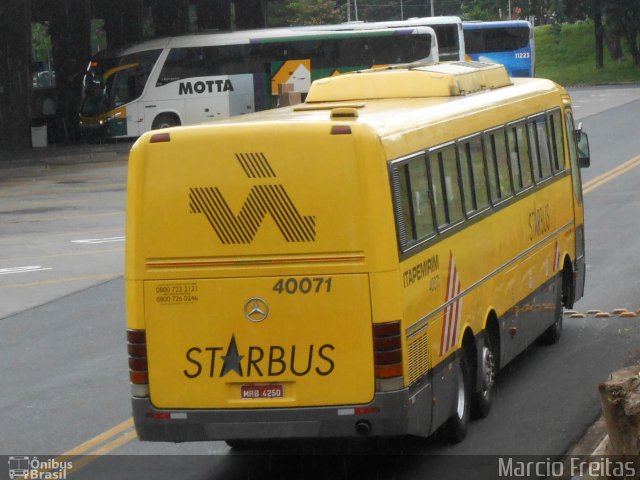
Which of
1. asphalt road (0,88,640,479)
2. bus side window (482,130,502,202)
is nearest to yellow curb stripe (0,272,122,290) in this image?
asphalt road (0,88,640,479)

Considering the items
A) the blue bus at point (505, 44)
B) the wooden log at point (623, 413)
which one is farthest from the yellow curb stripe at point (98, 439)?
the blue bus at point (505, 44)

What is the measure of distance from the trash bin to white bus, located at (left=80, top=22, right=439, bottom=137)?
252 cm

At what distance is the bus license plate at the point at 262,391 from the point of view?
861 cm

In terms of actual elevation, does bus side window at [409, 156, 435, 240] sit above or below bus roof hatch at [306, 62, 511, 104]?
below

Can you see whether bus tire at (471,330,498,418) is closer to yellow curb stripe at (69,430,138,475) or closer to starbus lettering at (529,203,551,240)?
starbus lettering at (529,203,551,240)

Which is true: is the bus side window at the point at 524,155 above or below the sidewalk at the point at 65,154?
above

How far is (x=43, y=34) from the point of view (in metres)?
98.8

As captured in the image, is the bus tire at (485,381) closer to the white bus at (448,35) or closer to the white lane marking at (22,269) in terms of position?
the white lane marking at (22,269)

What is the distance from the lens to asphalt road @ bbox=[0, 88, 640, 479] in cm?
980

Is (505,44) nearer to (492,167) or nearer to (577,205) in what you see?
(577,205)

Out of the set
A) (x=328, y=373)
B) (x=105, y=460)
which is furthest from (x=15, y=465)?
(x=328, y=373)

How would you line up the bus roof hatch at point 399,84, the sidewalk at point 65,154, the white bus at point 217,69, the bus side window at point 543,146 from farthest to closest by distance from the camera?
the white bus at point 217,69 < the sidewalk at point 65,154 < the bus side window at point 543,146 < the bus roof hatch at point 399,84

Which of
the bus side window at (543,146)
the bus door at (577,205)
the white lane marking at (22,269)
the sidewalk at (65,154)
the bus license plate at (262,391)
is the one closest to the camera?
the bus license plate at (262,391)

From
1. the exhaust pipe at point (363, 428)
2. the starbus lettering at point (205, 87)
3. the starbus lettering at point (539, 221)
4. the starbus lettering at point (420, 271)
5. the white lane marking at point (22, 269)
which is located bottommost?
the white lane marking at point (22, 269)
